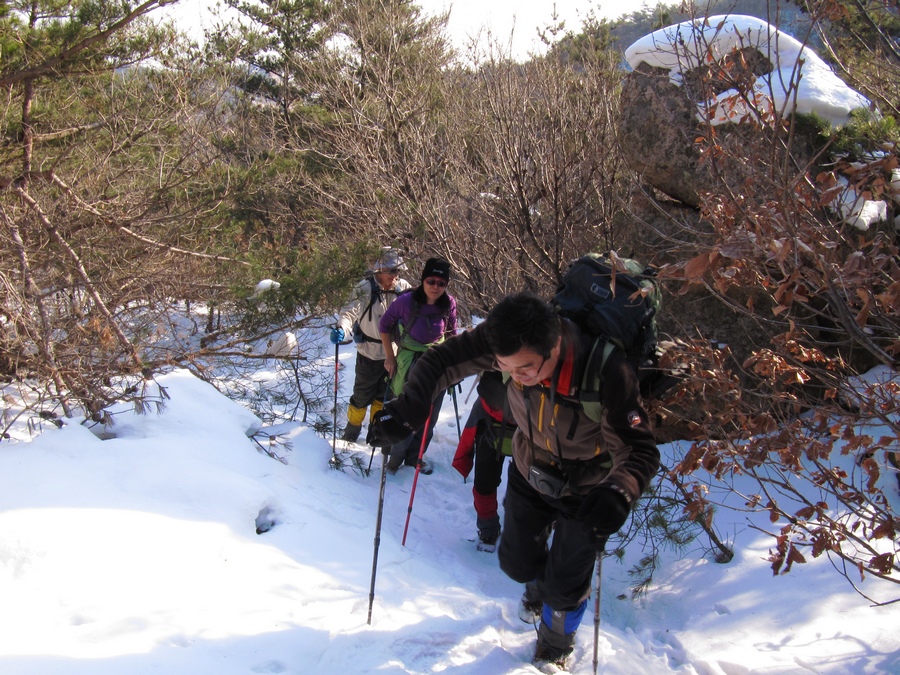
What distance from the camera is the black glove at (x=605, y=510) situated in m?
2.34

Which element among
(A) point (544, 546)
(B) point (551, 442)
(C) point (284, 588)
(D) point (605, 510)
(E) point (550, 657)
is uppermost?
(B) point (551, 442)

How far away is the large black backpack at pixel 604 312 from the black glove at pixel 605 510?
1.19 feet

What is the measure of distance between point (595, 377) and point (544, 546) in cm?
112

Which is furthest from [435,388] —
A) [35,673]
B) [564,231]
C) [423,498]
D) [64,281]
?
[64,281]

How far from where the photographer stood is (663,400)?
3562mm

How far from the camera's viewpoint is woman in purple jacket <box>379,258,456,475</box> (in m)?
5.14

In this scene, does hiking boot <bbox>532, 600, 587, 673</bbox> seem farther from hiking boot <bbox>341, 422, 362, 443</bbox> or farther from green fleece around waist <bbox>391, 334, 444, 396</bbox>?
hiking boot <bbox>341, 422, 362, 443</bbox>

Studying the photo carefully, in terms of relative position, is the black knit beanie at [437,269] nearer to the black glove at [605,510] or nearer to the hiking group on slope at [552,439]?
the hiking group on slope at [552,439]

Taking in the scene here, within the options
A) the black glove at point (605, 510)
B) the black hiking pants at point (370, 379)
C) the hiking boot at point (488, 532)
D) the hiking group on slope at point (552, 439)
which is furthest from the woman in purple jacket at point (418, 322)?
the black glove at point (605, 510)

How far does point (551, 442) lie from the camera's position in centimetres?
289

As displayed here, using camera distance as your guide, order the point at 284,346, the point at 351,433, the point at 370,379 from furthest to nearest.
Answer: the point at 284,346, the point at 351,433, the point at 370,379

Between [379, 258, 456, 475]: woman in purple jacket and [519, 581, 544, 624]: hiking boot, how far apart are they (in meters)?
1.89

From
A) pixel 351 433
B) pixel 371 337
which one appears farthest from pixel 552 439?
pixel 351 433

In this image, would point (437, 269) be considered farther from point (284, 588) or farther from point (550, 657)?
point (550, 657)
